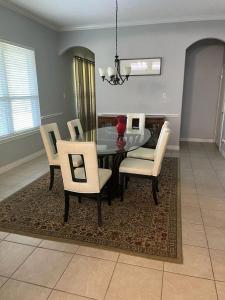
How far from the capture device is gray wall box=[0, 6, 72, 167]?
3730 mm

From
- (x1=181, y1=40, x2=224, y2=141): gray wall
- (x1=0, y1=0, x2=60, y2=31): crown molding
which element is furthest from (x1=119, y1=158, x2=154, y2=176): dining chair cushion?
(x1=181, y1=40, x2=224, y2=141): gray wall

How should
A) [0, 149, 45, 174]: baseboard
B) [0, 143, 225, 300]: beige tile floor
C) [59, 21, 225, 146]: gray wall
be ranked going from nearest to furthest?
[0, 143, 225, 300]: beige tile floor
[0, 149, 45, 174]: baseboard
[59, 21, 225, 146]: gray wall

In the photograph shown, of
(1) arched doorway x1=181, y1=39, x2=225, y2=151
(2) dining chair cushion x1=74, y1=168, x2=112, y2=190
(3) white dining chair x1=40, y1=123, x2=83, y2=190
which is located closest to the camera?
(2) dining chair cushion x1=74, y1=168, x2=112, y2=190

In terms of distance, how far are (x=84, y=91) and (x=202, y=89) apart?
3.39 m

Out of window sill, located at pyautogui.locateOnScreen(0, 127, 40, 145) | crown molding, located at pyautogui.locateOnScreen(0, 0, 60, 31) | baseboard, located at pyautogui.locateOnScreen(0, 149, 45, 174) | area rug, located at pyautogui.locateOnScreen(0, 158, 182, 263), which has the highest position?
crown molding, located at pyautogui.locateOnScreen(0, 0, 60, 31)

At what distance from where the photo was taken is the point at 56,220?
2.37 metres

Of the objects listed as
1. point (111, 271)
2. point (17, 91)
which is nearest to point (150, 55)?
point (17, 91)

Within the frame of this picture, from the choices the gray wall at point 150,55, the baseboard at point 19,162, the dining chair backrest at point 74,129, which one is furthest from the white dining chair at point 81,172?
the gray wall at point 150,55

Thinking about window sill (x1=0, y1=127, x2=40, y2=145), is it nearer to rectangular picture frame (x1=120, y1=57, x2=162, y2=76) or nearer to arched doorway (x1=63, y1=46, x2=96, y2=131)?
arched doorway (x1=63, y1=46, x2=96, y2=131)

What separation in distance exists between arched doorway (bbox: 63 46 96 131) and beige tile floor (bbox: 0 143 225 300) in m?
4.64

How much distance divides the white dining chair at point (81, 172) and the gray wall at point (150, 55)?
10.2 feet

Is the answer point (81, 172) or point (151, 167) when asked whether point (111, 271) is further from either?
point (151, 167)

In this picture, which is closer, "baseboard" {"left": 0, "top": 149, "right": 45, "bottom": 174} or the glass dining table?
the glass dining table

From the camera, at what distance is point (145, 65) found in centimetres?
477
